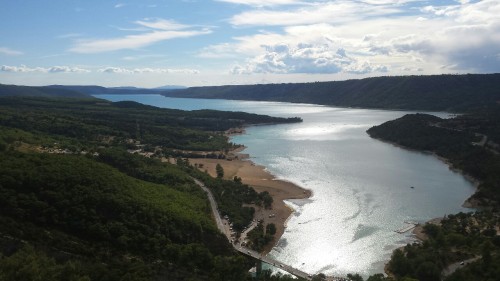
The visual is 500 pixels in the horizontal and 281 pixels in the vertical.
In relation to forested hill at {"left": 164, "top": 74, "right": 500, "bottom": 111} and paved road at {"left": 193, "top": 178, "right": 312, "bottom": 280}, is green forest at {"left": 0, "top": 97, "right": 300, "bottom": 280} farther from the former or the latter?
forested hill at {"left": 164, "top": 74, "right": 500, "bottom": 111}

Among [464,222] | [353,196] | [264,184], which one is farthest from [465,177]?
[264,184]

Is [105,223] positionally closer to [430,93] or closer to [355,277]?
[355,277]

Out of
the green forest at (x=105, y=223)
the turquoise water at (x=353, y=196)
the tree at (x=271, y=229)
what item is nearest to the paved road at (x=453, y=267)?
the turquoise water at (x=353, y=196)

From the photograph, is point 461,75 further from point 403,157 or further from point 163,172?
point 163,172

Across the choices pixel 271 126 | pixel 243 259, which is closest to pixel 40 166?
pixel 243 259

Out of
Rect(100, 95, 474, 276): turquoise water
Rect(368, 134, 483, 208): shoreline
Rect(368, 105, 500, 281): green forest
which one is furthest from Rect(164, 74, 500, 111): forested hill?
Rect(100, 95, 474, 276): turquoise water

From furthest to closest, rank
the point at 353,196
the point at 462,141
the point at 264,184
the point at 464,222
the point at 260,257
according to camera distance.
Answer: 1. the point at 462,141
2. the point at 264,184
3. the point at 353,196
4. the point at 464,222
5. the point at 260,257
